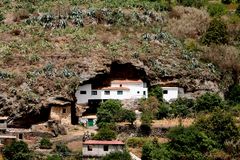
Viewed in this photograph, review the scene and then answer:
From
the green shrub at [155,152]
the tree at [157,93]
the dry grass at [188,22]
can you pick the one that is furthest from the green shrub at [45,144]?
the dry grass at [188,22]

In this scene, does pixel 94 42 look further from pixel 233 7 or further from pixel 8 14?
pixel 233 7

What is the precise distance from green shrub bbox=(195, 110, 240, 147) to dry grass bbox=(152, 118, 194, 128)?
3.05 metres

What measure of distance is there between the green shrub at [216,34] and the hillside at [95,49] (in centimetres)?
76

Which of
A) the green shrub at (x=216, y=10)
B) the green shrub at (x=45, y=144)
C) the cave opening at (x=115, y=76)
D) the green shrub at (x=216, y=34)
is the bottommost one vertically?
the green shrub at (x=45, y=144)

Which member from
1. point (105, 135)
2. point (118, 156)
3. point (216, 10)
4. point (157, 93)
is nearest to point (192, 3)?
point (216, 10)

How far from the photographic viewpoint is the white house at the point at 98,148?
207 ft

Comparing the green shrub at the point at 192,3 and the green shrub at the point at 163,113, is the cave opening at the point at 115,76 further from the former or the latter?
the green shrub at the point at 192,3

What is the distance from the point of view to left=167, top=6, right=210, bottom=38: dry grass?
82.1 metres

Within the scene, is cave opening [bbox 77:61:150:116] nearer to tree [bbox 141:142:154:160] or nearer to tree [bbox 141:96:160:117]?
tree [bbox 141:96:160:117]

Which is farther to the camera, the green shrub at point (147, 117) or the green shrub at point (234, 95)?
the green shrub at point (234, 95)

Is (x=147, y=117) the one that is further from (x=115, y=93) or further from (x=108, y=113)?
(x=115, y=93)

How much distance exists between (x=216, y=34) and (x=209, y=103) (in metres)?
11.8

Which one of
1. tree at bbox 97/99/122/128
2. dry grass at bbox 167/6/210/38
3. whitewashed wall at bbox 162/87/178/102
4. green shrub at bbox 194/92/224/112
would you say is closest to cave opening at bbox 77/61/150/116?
whitewashed wall at bbox 162/87/178/102

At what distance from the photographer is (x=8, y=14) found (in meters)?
82.5
